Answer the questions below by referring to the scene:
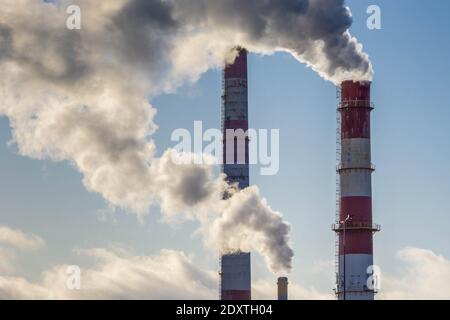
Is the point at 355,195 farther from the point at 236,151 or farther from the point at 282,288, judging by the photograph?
the point at 236,151

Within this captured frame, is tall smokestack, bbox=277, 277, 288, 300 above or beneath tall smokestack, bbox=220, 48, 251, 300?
beneath

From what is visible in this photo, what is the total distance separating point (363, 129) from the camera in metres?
68.9

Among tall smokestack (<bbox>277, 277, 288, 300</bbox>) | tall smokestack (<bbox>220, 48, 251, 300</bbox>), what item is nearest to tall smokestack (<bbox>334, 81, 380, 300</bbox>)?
tall smokestack (<bbox>277, 277, 288, 300</bbox>)

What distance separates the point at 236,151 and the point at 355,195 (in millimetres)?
10052

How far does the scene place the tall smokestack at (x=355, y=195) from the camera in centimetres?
6750

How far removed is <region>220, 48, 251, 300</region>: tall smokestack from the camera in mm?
74188

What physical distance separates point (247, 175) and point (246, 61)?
6.73 metres

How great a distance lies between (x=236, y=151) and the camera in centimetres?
7550

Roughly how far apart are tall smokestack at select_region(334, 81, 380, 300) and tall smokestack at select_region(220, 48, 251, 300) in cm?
768

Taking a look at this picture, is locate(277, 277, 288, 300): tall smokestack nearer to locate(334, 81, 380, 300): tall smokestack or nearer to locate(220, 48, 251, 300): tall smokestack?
locate(334, 81, 380, 300): tall smokestack

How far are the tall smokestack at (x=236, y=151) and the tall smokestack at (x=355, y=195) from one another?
25.2ft

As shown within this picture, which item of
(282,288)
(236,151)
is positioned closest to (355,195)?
(282,288)
